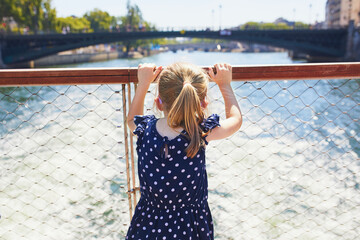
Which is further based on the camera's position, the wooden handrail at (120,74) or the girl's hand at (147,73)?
the wooden handrail at (120,74)

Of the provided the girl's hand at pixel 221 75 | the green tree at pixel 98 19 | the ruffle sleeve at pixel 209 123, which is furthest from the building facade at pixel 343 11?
the ruffle sleeve at pixel 209 123

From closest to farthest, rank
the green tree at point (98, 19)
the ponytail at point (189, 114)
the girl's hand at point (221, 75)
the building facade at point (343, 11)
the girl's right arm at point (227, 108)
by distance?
the ponytail at point (189, 114) → the girl's right arm at point (227, 108) → the girl's hand at point (221, 75) → the building facade at point (343, 11) → the green tree at point (98, 19)

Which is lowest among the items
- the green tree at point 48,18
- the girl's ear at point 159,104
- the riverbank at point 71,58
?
the riverbank at point 71,58

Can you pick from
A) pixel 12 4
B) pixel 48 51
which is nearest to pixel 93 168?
pixel 48 51

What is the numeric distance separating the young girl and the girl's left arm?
0.34ft

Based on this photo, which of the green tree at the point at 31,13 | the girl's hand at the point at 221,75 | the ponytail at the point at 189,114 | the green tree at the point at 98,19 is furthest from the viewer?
the green tree at the point at 98,19

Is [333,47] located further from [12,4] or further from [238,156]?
[12,4]

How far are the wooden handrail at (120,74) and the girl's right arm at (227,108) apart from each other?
4.8 inches

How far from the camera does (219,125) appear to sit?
1291 millimetres

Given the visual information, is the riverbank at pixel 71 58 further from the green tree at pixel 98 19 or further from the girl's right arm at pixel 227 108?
the girl's right arm at pixel 227 108

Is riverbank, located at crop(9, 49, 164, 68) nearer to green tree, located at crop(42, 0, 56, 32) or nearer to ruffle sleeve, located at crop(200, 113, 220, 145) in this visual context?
green tree, located at crop(42, 0, 56, 32)

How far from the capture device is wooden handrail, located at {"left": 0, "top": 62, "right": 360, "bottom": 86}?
1544 mm

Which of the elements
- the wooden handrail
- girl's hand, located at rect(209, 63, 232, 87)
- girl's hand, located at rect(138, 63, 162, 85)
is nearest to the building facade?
the wooden handrail

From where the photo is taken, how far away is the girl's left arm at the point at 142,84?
1441 millimetres
